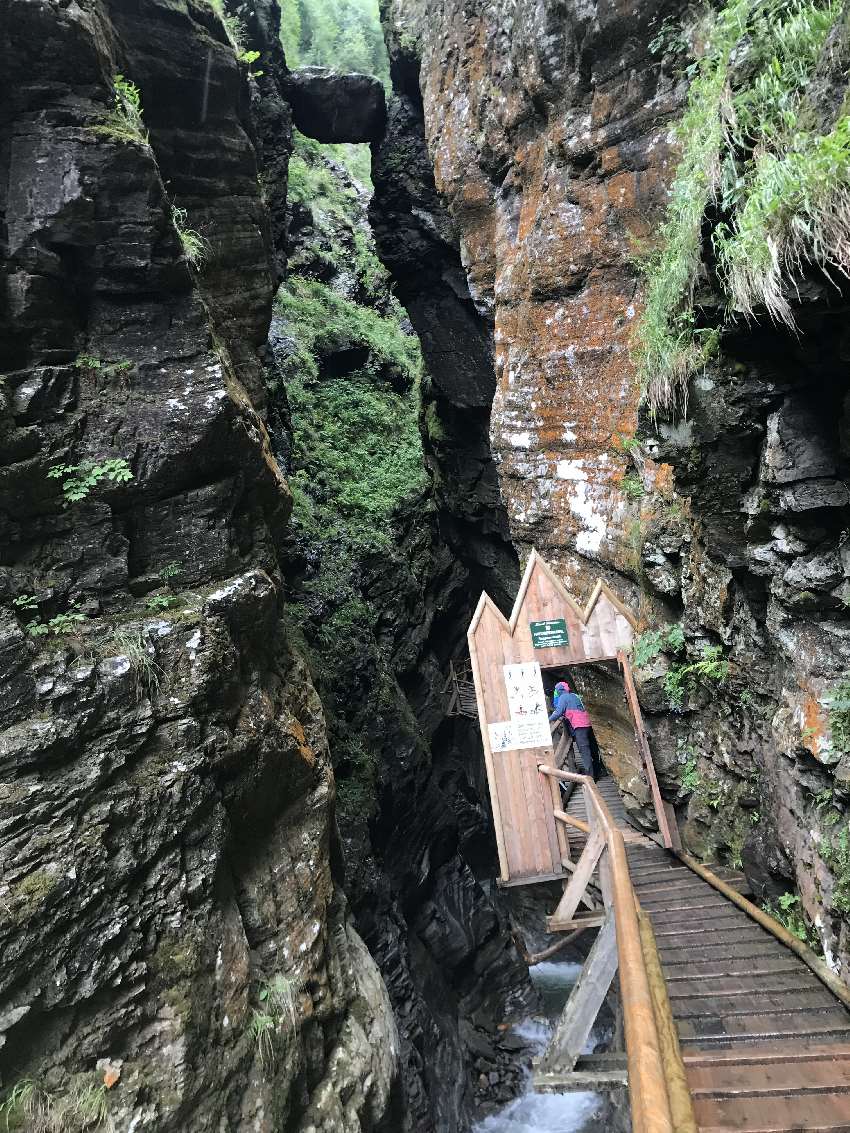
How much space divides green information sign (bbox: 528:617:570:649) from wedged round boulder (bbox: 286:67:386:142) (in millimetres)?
13375

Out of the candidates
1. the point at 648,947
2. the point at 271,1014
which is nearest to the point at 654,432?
the point at 648,947

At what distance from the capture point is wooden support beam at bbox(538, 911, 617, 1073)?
420cm

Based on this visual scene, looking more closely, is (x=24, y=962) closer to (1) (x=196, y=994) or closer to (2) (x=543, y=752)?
(1) (x=196, y=994)

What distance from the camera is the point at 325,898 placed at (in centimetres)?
503

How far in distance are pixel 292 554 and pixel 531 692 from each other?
14.8ft

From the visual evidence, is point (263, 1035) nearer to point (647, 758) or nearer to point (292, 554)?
point (647, 758)

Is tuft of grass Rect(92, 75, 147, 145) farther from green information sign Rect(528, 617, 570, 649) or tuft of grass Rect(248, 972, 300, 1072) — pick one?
tuft of grass Rect(248, 972, 300, 1072)

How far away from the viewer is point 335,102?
1377 cm

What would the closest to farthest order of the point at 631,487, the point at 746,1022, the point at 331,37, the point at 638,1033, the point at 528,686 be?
1. the point at 638,1033
2. the point at 746,1022
3. the point at 528,686
4. the point at 631,487
5. the point at 331,37

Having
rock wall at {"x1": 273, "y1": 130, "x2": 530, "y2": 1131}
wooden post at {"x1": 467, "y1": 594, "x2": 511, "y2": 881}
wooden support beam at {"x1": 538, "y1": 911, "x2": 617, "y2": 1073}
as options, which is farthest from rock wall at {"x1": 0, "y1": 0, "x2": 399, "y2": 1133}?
rock wall at {"x1": 273, "y1": 130, "x2": 530, "y2": 1131}

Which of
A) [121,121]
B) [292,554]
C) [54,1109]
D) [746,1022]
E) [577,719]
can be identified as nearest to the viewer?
[54,1109]

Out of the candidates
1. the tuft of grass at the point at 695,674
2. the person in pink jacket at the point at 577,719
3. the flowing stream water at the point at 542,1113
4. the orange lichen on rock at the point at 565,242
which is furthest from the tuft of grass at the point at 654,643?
the flowing stream water at the point at 542,1113

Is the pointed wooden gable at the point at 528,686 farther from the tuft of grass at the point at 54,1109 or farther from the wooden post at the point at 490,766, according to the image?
the tuft of grass at the point at 54,1109

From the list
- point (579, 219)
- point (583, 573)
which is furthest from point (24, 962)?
point (579, 219)
